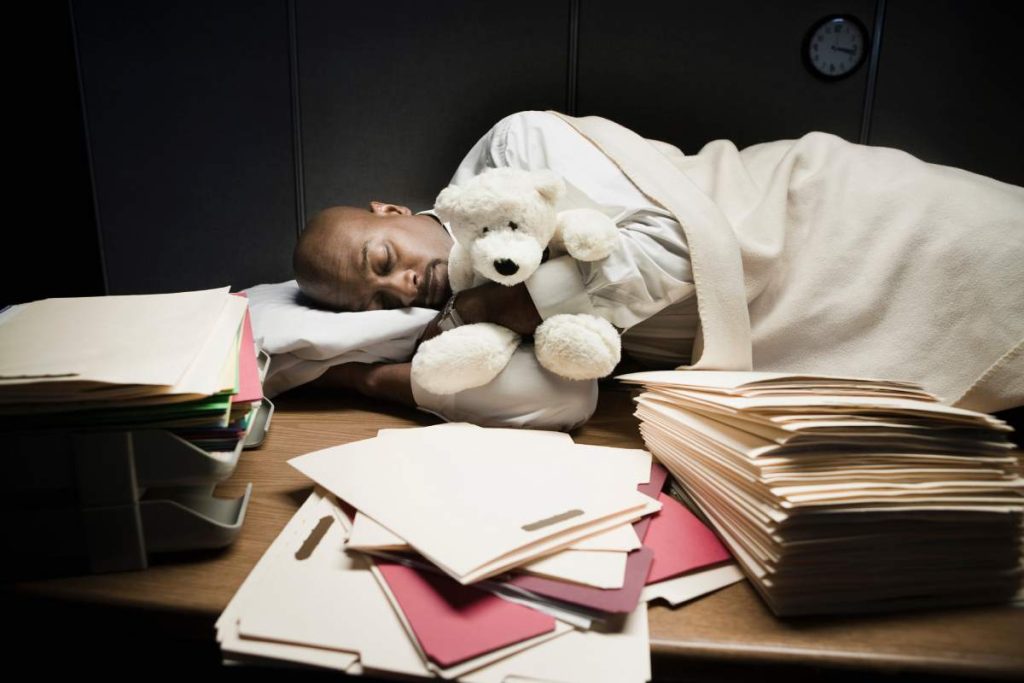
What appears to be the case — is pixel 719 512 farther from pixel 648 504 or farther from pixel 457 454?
pixel 457 454

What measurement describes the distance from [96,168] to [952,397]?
197cm

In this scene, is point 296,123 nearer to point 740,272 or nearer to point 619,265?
point 619,265

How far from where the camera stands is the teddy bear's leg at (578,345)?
828 mm

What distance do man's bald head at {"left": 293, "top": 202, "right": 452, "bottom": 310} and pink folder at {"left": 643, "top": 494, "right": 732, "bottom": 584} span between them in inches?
25.2

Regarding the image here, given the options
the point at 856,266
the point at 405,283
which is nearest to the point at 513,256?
the point at 405,283

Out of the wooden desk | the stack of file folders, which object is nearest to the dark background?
the stack of file folders

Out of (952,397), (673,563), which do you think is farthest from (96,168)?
(952,397)

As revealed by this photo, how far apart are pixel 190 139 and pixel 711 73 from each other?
133 cm

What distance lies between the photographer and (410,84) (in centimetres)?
A: 146

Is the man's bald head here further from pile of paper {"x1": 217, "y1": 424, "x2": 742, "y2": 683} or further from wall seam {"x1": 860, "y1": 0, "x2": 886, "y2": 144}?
wall seam {"x1": 860, "y1": 0, "x2": 886, "y2": 144}

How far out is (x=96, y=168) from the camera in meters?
1.50

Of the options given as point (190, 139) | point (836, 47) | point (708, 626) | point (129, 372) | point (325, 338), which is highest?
point (836, 47)

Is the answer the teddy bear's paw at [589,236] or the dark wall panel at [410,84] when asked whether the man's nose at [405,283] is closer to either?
the teddy bear's paw at [589,236]

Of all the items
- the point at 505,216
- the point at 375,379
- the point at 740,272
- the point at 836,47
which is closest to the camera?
the point at 505,216
